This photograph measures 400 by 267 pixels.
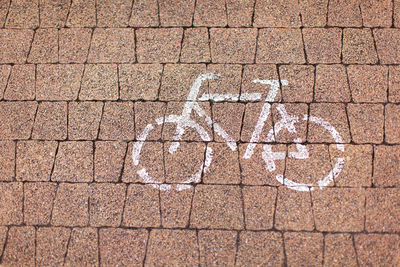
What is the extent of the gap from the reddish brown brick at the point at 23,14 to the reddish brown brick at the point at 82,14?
335 millimetres

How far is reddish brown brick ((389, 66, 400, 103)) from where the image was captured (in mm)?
3051

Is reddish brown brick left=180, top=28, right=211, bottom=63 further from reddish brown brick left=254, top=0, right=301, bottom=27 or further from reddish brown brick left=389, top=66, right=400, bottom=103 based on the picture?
reddish brown brick left=389, top=66, right=400, bottom=103

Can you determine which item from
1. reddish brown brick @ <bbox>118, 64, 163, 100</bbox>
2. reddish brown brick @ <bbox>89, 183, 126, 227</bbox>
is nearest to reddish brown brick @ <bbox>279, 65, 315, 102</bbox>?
reddish brown brick @ <bbox>118, 64, 163, 100</bbox>

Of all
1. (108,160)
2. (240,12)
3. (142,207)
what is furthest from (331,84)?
(108,160)

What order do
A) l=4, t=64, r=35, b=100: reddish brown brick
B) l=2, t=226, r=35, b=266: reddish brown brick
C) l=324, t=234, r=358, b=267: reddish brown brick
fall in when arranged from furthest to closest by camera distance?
l=4, t=64, r=35, b=100: reddish brown brick → l=2, t=226, r=35, b=266: reddish brown brick → l=324, t=234, r=358, b=267: reddish brown brick

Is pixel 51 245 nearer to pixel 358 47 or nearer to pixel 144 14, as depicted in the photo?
pixel 144 14

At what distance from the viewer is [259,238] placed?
2816 millimetres

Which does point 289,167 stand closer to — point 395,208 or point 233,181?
point 233,181

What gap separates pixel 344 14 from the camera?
128 inches

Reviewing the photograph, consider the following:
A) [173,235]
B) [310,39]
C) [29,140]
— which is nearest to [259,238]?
[173,235]

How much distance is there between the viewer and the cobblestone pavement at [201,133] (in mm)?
2838

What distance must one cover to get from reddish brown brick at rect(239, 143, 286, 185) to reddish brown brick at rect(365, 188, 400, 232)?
2.42 feet

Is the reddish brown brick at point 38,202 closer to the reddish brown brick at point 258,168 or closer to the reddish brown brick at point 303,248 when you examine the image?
the reddish brown brick at point 258,168

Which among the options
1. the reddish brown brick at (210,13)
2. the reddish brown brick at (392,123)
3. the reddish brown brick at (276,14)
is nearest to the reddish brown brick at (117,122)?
the reddish brown brick at (210,13)
